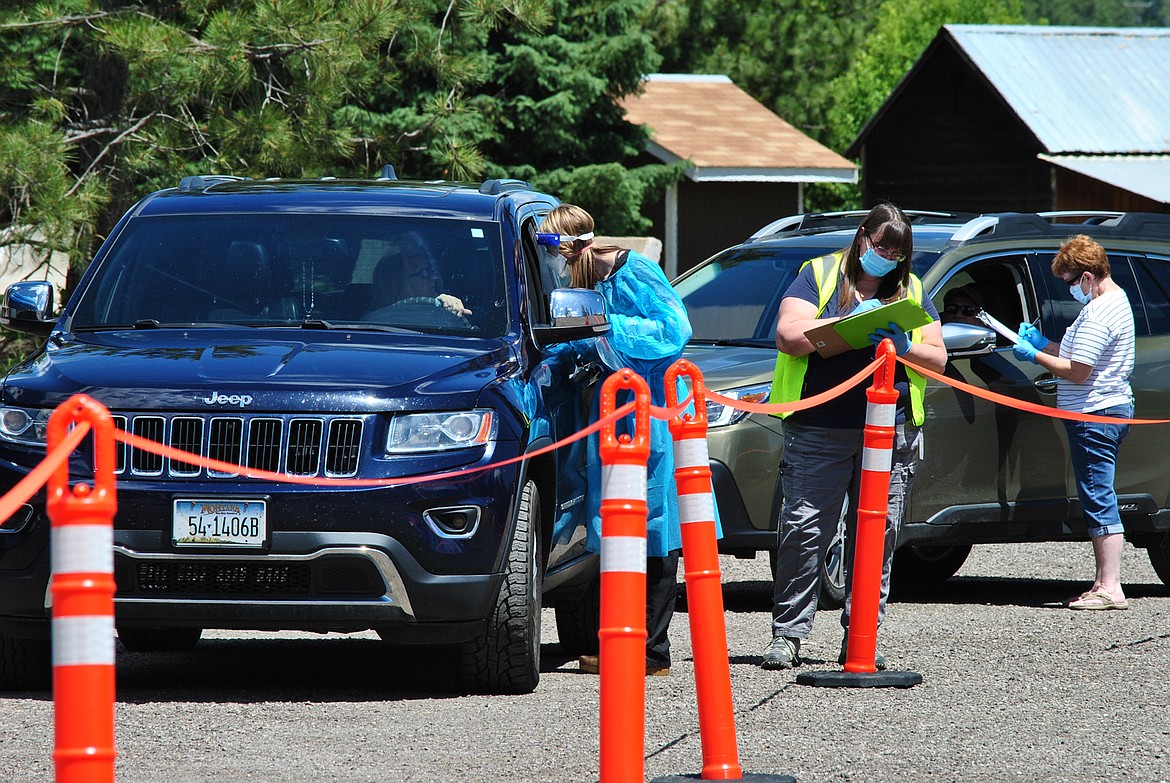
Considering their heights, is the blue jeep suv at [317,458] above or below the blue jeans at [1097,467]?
above

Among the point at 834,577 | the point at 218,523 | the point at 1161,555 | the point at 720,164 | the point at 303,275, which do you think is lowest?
the point at 720,164

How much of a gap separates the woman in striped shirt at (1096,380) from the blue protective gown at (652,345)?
3.02 meters

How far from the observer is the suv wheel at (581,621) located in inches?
318

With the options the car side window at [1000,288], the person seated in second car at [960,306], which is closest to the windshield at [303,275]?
the person seated in second car at [960,306]

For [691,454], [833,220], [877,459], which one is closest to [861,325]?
[877,459]

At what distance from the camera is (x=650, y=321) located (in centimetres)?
732

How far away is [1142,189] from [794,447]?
2307cm

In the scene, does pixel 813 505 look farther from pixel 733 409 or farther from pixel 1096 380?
pixel 1096 380

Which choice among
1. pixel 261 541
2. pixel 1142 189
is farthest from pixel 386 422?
pixel 1142 189

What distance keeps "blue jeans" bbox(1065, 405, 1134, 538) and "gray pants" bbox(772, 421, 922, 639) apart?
96.8 inches

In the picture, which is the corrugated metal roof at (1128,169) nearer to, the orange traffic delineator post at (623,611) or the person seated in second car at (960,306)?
the person seated in second car at (960,306)

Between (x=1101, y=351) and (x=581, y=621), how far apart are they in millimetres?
3401

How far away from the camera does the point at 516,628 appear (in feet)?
21.8

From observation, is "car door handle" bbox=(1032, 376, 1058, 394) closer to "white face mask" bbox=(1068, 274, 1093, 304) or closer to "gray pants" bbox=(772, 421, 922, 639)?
"white face mask" bbox=(1068, 274, 1093, 304)
